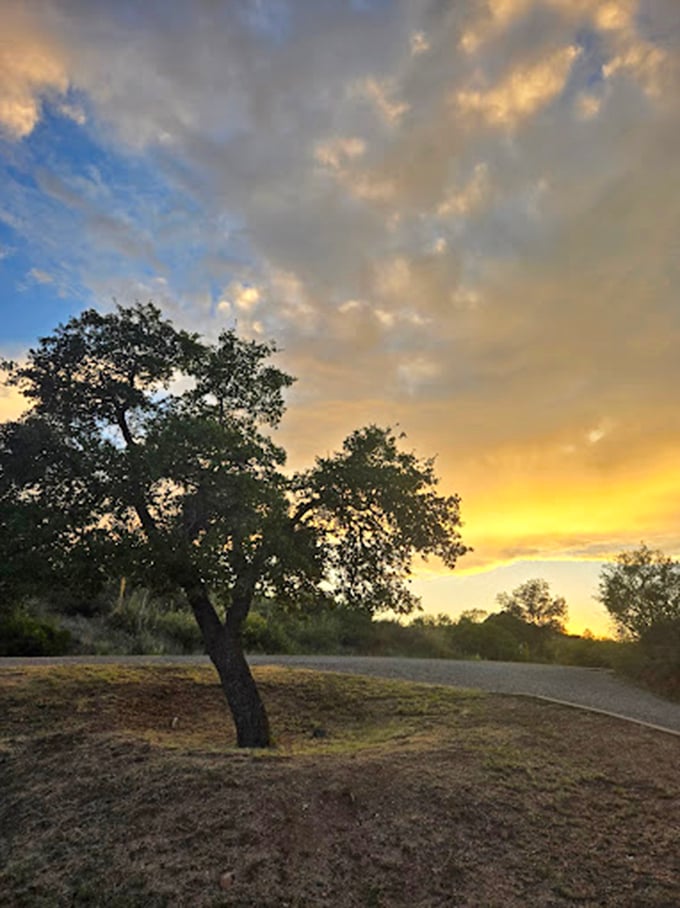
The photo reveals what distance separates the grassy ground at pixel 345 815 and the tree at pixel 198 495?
2189mm

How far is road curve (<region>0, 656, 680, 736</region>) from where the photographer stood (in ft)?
37.2

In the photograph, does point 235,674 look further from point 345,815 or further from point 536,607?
point 536,607

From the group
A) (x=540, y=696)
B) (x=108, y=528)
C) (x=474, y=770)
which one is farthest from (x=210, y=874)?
(x=540, y=696)

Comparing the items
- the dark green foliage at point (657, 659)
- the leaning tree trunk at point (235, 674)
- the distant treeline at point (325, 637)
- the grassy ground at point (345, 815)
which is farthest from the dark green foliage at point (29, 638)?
the dark green foliage at point (657, 659)

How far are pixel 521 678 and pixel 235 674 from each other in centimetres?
815

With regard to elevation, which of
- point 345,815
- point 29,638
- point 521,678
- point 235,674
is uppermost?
point 29,638

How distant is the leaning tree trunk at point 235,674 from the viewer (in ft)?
30.8

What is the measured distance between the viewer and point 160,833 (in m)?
5.85

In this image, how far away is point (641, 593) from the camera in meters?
Answer: 16.4

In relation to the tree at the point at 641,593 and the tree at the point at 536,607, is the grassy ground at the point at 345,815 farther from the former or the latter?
the tree at the point at 536,607

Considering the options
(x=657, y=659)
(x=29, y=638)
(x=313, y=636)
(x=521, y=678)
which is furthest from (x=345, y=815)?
(x=313, y=636)

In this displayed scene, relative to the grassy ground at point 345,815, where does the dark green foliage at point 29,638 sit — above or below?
above

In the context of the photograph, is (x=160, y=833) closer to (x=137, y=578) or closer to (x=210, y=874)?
(x=210, y=874)

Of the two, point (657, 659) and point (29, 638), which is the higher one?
point (657, 659)
